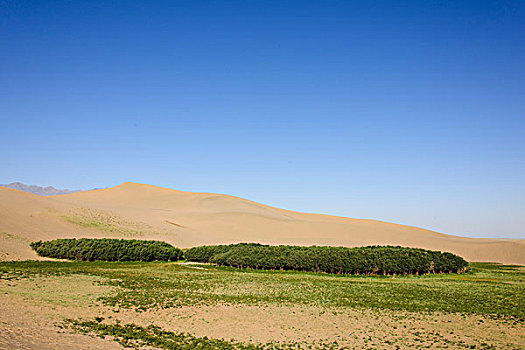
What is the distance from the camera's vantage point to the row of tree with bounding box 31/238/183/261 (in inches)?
1284

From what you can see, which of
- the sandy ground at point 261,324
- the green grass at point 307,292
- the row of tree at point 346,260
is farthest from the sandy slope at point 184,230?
the sandy ground at point 261,324

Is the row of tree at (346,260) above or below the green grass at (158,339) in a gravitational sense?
above

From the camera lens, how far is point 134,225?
53.7 metres

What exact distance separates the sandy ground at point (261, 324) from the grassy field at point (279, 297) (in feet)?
0.61

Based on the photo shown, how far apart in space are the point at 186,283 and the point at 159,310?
7.15 meters

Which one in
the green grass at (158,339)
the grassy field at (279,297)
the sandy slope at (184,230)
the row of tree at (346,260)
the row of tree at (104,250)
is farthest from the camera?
the sandy slope at (184,230)

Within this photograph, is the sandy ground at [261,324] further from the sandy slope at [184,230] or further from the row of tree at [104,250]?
the sandy slope at [184,230]

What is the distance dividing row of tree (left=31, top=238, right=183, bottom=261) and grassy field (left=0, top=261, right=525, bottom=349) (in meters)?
9.00

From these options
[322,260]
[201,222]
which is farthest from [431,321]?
[201,222]

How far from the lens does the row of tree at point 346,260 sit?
2916 cm

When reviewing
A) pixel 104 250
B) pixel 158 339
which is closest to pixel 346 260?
pixel 104 250

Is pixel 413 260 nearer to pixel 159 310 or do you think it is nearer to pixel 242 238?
pixel 159 310

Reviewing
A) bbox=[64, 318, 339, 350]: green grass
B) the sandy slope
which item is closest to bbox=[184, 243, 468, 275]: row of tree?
the sandy slope

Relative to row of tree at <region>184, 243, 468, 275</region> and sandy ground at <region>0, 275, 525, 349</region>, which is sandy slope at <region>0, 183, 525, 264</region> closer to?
row of tree at <region>184, 243, 468, 275</region>
